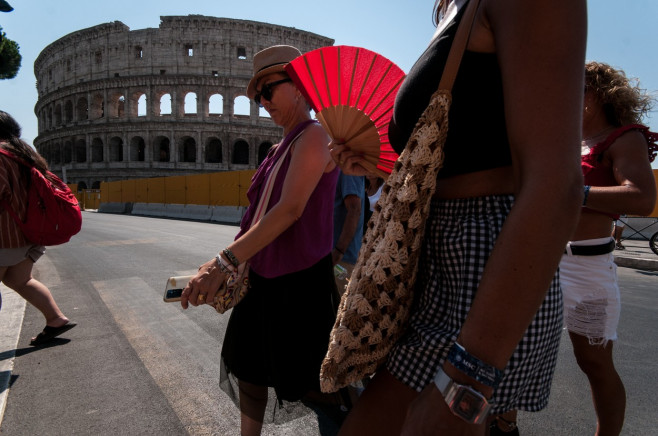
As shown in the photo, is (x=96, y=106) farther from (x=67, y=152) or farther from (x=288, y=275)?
(x=288, y=275)

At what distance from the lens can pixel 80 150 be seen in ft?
154

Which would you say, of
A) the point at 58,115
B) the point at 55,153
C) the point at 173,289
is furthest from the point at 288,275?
→ the point at 58,115

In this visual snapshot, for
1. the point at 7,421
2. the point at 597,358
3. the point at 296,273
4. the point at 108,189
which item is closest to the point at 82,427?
the point at 7,421

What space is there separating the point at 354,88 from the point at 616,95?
138 centimetres

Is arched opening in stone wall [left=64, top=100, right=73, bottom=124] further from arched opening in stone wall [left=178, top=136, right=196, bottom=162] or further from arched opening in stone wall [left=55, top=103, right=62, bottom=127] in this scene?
arched opening in stone wall [left=178, top=136, right=196, bottom=162]

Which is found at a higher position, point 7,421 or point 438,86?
point 438,86

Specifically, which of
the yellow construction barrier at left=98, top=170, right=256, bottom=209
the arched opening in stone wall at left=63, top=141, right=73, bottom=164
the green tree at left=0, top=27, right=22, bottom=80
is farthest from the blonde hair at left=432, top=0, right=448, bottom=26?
the arched opening in stone wall at left=63, top=141, right=73, bottom=164

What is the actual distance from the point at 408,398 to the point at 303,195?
0.97m

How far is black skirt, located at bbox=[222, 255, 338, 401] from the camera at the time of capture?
1.85 m

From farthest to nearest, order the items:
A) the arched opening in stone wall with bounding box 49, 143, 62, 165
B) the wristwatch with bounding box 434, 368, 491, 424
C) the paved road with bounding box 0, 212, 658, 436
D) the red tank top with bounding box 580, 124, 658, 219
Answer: the arched opening in stone wall with bounding box 49, 143, 62, 165 → the paved road with bounding box 0, 212, 658, 436 → the red tank top with bounding box 580, 124, 658, 219 → the wristwatch with bounding box 434, 368, 491, 424

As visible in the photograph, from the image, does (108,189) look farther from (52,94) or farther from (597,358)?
(597,358)

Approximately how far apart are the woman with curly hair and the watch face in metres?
1.50

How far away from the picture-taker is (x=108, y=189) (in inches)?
1307

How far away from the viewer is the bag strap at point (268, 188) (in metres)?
1.81
